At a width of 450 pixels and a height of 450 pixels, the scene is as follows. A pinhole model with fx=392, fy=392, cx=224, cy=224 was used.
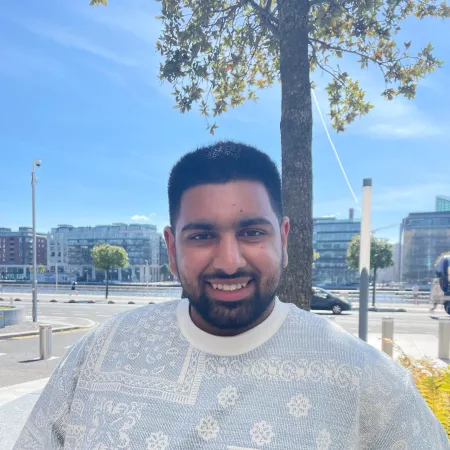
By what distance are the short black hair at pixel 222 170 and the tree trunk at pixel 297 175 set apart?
1866mm

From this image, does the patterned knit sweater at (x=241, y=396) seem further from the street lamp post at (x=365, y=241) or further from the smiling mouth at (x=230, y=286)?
the street lamp post at (x=365, y=241)

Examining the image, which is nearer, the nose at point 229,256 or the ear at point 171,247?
the nose at point 229,256

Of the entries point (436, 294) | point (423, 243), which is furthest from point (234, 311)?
point (423, 243)

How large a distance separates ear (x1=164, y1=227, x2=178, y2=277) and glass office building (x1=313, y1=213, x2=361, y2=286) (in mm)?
92733

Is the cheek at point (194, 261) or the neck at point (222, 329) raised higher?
the cheek at point (194, 261)

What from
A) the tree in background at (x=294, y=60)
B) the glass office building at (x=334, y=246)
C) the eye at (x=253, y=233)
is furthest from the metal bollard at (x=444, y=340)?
the glass office building at (x=334, y=246)

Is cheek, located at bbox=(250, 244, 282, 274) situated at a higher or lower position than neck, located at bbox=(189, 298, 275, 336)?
higher

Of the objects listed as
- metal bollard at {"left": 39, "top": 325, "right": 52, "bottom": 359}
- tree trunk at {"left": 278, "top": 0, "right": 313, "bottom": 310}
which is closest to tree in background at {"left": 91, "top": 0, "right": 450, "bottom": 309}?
tree trunk at {"left": 278, "top": 0, "right": 313, "bottom": 310}

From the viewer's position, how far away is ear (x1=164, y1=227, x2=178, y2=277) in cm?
131

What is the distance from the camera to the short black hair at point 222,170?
1.22 metres

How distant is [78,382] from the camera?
4.18ft

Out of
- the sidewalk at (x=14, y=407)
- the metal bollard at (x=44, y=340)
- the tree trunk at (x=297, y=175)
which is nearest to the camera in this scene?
the tree trunk at (x=297, y=175)

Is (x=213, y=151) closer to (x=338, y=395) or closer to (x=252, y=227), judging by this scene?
(x=252, y=227)

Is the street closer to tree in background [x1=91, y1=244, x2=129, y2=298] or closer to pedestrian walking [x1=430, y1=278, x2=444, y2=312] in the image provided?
pedestrian walking [x1=430, y1=278, x2=444, y2=312]
